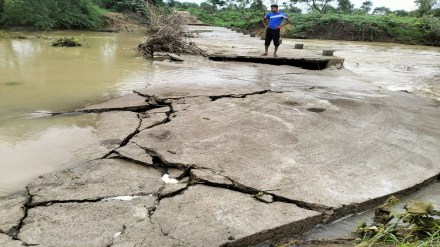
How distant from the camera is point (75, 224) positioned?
81.4 inches

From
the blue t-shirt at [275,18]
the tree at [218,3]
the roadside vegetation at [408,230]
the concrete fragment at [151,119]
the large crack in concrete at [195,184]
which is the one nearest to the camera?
the roadside vegetation at [408,230]

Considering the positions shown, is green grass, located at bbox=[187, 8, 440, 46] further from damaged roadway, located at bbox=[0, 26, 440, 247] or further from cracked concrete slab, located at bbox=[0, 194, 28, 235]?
cracked concrete slab, located at bbox=[0, 194, 28, 235]

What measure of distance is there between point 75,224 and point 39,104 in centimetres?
287

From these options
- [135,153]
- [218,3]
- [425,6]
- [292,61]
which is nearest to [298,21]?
[425,6]

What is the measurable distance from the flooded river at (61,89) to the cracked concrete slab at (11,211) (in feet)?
0.51

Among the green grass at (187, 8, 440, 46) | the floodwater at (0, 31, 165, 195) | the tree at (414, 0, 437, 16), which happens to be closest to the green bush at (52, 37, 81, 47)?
the floodwater at (0, 31, 165, 195)

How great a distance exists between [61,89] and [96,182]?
3216 millimetres

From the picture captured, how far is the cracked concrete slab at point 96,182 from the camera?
237 centimetres

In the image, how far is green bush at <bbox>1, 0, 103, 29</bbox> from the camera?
1706 cm

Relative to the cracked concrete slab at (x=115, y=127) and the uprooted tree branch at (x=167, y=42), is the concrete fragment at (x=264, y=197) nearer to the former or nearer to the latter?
the cracked concrete slab at (x=115, y=127)

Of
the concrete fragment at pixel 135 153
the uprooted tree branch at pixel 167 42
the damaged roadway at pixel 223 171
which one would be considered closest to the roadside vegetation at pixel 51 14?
the uprooted tree branch at pixel 167 42

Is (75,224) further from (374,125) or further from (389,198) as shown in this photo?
(374,125)

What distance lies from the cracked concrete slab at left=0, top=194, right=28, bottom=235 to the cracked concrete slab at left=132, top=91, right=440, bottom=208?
3.45 feet

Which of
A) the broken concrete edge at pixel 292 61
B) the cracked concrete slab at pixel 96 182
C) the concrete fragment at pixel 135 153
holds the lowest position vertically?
the cracked concrete slab at pixel 96 182
